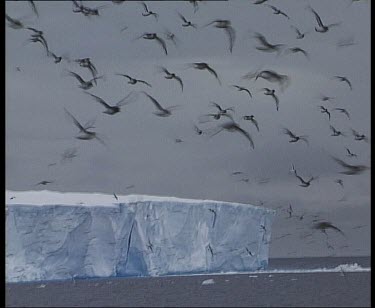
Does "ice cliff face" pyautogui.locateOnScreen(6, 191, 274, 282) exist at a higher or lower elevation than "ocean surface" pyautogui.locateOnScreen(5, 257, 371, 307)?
higher

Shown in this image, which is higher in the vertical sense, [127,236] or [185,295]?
[127,236]

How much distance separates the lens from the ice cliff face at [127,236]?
30969mm

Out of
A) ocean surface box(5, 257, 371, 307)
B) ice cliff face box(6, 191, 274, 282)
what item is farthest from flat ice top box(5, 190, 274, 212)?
ocean surface box(5, 257, 371, 307)

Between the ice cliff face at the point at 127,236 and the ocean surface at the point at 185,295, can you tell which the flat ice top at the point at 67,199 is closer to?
the ice cliff face at the point at 127,236

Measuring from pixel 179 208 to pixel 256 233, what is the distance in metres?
4.12

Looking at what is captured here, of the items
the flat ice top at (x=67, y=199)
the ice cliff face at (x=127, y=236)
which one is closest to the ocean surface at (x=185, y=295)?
the ice cliff face at (x=127, y=236)

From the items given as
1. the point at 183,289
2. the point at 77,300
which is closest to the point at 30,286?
the point at 183,289

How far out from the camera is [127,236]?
33062mm

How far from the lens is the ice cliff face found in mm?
30969

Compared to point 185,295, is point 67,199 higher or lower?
higher

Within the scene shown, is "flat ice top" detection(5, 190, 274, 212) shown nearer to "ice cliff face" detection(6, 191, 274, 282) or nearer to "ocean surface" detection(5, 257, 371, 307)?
"ice cliff face" detection(6, 191, 274, 282)

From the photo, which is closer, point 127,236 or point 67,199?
point 127,236

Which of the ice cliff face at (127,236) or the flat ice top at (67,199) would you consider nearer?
the ice cliff face at (127,236)

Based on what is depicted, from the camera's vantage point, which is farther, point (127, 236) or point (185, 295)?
point (185, 295)
